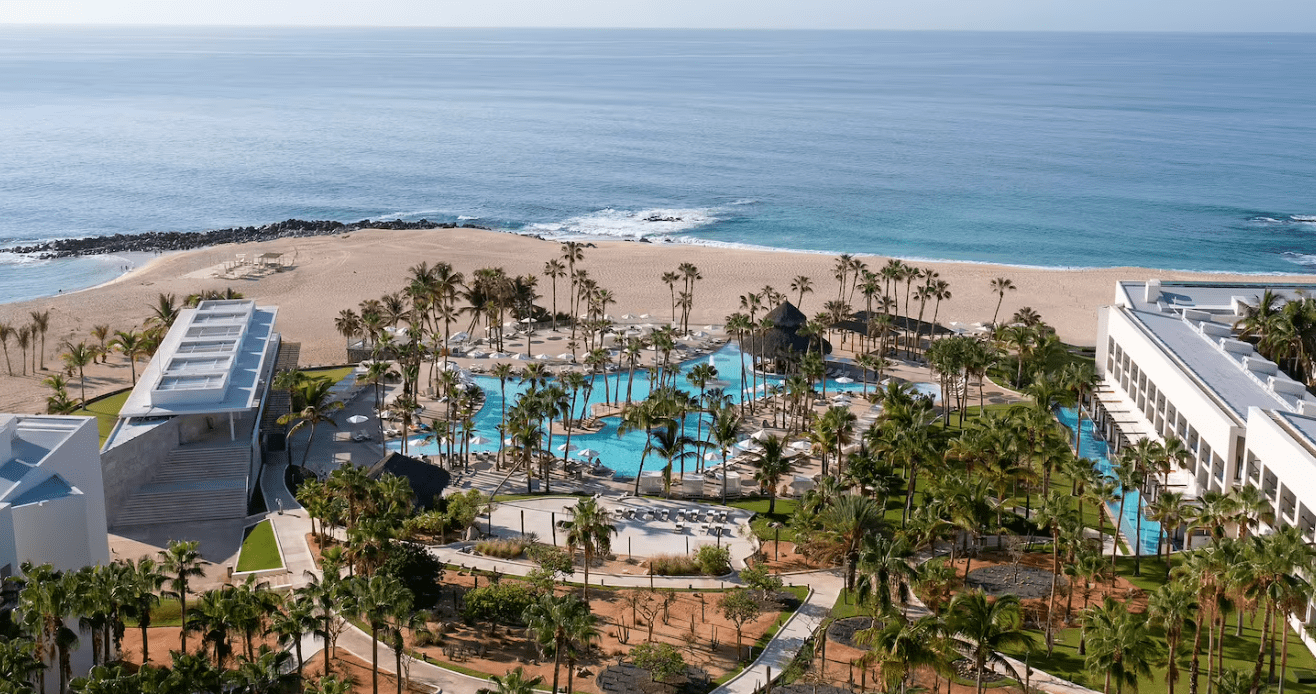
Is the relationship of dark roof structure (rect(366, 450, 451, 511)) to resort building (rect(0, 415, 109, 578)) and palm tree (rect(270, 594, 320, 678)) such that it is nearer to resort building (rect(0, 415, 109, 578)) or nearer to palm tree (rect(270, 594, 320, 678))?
resort building (rect(0, 415, 109, 578))

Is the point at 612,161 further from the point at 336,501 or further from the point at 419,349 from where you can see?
the point at 336,501

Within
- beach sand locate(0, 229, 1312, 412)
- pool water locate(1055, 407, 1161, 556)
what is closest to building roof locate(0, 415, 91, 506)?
beach sand locate(0, 229, 1312, 412)

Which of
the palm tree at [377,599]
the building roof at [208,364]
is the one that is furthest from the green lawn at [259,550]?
the palm tree at [377,599]

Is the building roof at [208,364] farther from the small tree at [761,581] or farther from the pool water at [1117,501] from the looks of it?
the pool water at [1117,501]

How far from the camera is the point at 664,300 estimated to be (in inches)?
3546

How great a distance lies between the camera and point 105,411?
201ft

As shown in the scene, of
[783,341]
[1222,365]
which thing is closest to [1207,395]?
[1222,365]

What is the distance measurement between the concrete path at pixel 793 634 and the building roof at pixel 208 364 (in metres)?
26.0

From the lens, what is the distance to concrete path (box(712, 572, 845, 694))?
35.0m

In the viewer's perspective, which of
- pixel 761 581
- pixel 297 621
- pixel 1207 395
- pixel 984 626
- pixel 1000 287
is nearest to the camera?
pixel 984 626

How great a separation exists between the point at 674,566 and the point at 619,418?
2054 cm

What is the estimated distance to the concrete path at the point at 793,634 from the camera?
3497cm

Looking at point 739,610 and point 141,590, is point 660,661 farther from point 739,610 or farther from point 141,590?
point 141,590

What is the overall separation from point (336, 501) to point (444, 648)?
818cm
